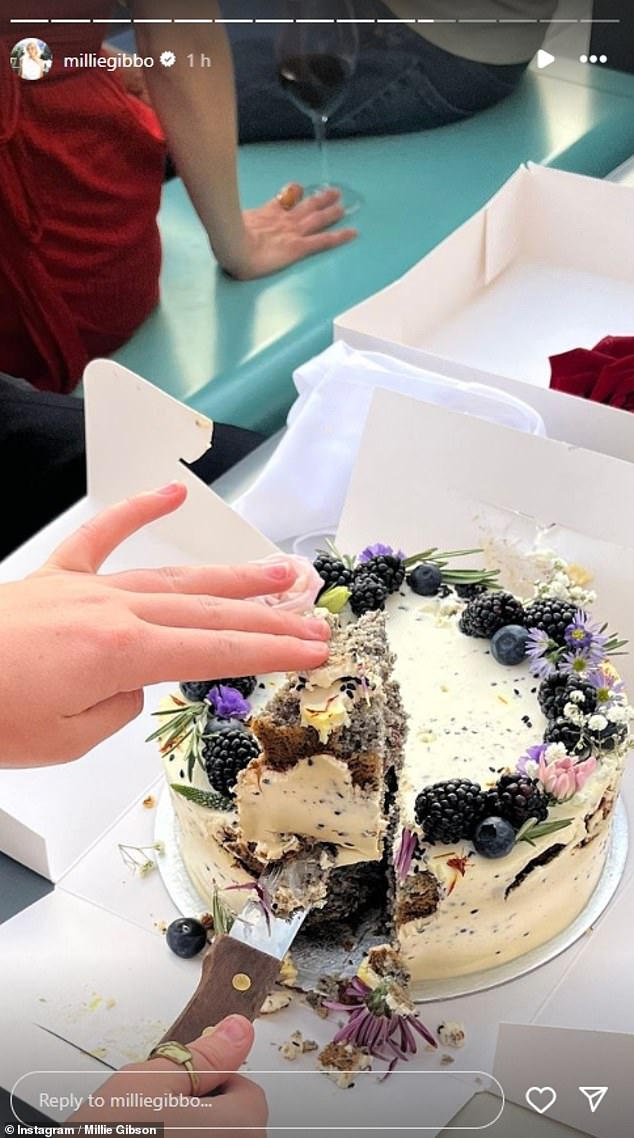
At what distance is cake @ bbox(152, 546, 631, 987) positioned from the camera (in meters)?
0.94

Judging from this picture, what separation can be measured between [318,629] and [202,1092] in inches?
12.0

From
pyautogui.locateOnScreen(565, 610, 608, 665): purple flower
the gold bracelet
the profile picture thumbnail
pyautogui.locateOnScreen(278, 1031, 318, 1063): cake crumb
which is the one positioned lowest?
pyautogui.locateOnScreen(278, 1031, 318, 1063): cake crumb

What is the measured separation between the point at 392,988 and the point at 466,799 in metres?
0.15

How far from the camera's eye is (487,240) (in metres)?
1.76

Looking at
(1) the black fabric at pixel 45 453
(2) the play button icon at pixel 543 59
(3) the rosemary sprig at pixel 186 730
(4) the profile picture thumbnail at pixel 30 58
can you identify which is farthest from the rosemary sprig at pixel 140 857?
(2) the play button icon at pixel 543 59

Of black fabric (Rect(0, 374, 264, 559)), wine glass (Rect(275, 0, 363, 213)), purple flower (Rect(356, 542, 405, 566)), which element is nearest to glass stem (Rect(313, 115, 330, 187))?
wine glass (Rect(275, 0, 363, 213))

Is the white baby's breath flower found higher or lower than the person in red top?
lower

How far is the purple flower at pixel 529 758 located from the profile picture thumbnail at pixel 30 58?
911 millimetres

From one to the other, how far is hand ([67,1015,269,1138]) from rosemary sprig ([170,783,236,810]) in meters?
0.19

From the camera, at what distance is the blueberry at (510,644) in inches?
43.7

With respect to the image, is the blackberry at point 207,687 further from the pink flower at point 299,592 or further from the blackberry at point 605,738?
the blackberry at point 605,738

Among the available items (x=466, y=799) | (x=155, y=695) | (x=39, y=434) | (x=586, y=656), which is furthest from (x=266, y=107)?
(x=466, y=799)

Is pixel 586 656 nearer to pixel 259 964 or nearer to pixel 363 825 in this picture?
pixel 363 825

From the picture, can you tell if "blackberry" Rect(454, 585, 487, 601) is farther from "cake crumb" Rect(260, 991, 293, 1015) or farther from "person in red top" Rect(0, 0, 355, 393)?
"person in red top" Rect(0, 0, 355, 393)
